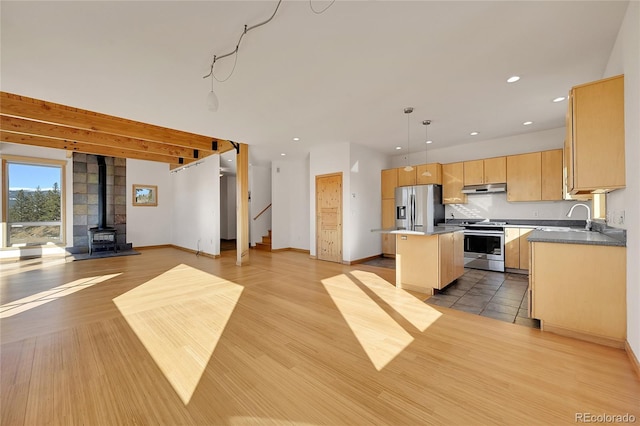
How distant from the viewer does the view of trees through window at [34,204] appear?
6.75m

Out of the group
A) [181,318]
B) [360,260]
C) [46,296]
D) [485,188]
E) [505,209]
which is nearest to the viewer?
[181,318]

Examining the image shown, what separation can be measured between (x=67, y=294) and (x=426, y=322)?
5155 millimetres

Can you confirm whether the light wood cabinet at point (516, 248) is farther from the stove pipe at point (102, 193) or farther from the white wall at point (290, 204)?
the stove pipe at point (102, 193)

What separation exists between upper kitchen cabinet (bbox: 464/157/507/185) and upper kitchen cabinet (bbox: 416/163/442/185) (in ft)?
1.84

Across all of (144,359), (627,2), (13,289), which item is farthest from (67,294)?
(627,2)

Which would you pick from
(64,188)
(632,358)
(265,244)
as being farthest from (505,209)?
(64,188)

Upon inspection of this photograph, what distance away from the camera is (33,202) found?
23.0ft

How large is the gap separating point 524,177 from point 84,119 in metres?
8.61

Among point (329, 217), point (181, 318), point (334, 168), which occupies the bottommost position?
point (181, 318)

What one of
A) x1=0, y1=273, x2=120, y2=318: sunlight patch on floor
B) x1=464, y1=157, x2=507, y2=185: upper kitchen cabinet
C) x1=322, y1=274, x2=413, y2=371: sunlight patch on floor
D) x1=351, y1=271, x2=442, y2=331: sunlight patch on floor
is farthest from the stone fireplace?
x1=464, y1=157, x2=507, y2=185: upper kitchen cabinet

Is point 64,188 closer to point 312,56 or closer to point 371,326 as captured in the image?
point 312,56

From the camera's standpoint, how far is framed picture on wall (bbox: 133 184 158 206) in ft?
28.8

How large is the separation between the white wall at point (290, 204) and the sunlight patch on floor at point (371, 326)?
4204mm

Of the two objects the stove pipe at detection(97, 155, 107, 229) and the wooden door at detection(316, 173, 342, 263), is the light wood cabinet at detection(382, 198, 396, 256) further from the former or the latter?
the stove pipe at detection(97, 155, 107, 229)
